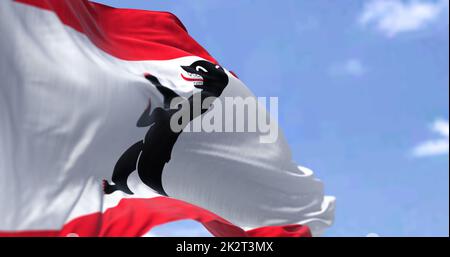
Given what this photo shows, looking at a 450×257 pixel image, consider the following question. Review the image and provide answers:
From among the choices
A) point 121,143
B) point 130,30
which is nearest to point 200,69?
point 130,30

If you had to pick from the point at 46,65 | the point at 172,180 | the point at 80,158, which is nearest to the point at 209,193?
the point at 172,180

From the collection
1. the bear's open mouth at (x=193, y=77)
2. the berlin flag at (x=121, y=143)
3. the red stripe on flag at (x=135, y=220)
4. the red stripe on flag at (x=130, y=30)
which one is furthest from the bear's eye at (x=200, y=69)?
the red stripe on flag at (x=135, y=220)

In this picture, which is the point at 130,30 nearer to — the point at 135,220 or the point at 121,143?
the point at 121,143

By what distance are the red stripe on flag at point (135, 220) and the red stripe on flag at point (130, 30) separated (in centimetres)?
398

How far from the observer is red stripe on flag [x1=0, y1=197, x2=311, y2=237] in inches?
413

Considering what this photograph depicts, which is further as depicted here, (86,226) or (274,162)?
(274,162)

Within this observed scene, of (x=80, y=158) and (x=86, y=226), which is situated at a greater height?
(x=80, y=158)

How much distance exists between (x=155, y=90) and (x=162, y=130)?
0.82 meters

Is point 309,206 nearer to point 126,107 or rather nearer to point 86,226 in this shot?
point 126,107

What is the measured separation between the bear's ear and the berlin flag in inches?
0.8

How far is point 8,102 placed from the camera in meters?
11.4

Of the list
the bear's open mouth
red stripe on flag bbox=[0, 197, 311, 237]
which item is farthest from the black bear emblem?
red stripe on flag bbox=[0, 197, 311, 237]

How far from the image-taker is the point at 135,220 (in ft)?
34.9

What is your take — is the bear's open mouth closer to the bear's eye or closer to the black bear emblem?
the bear's eye
